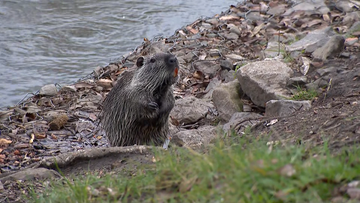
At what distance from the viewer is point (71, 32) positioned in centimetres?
1052

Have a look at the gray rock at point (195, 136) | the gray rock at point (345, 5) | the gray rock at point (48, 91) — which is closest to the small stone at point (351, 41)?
the gray rock at point (195, 136)

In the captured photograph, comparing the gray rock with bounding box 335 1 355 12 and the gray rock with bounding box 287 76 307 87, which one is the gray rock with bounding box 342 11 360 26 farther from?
the gray rock with bounding box 287 76 307 87

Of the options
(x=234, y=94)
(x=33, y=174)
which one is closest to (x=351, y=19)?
(x=234, y=94)

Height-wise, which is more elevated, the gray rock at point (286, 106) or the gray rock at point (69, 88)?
the gray rock at point (286, 106)

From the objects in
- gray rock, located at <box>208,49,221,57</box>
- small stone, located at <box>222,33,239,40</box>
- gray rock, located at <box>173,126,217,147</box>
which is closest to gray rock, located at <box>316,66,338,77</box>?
gray rock, located at <box>173,126,217,147</box>

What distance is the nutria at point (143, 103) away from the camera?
5.44 meters

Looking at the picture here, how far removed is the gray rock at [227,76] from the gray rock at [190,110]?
1.84 ft

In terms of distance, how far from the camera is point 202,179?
2.66 m

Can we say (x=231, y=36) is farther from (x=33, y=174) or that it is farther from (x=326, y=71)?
(x=33, y=174)

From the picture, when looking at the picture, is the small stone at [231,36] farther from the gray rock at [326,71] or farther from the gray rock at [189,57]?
the gray rock at [326,71]

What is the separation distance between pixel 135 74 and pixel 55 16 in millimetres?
6130

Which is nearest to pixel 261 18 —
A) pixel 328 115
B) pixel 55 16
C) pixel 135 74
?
pixel 55 16

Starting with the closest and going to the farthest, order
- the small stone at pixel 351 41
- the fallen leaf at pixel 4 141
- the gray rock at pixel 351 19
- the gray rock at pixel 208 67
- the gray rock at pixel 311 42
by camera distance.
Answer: the fallen leaf at pixel 4 141, the small stone at pixel 351 41, the gray rock at pixel 311 42, the gray rock at pixel 208 67, the gray rock at pixel 351 19

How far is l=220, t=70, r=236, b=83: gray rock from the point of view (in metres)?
7.21
